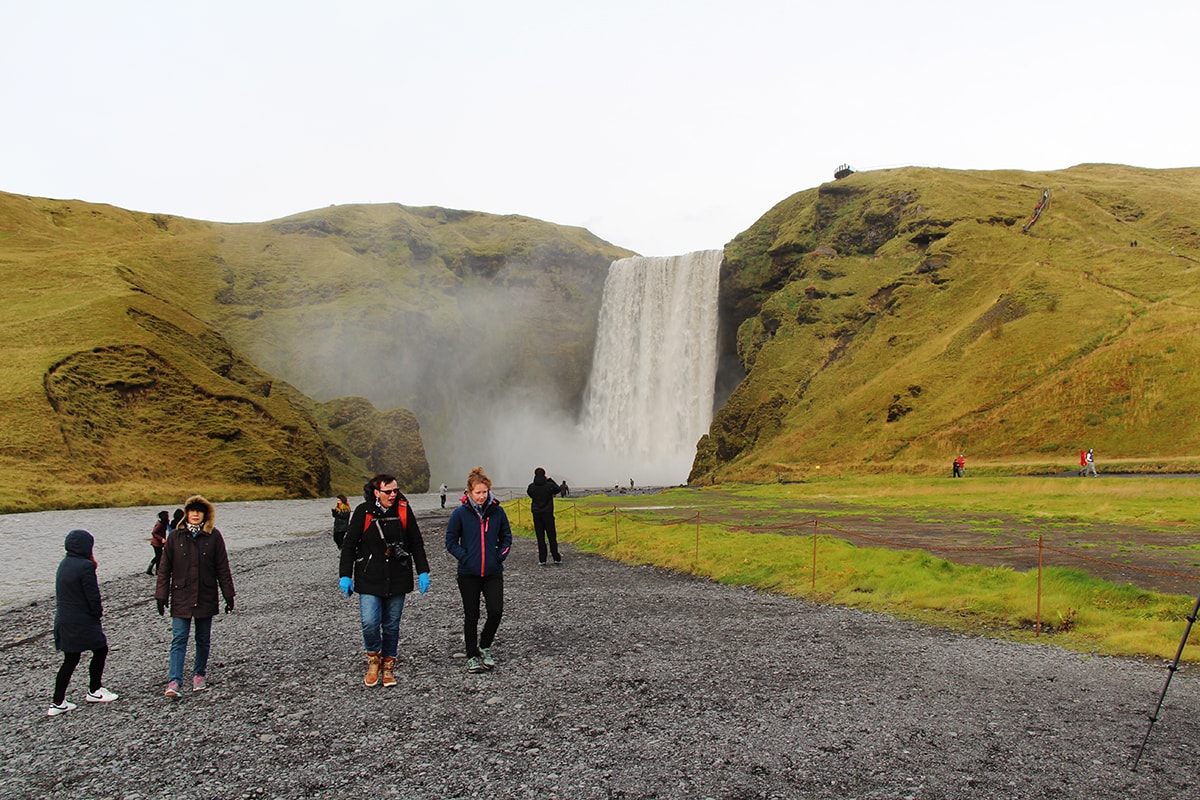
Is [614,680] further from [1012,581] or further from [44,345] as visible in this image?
[44,345]

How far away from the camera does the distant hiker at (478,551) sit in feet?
31.1

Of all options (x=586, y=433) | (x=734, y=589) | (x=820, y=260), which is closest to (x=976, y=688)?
(x=734, y=589)

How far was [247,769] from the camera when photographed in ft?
21.9

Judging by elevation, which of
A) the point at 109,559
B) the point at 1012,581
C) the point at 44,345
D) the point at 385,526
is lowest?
the point at 109,559

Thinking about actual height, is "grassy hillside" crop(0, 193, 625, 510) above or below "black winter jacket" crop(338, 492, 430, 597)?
above

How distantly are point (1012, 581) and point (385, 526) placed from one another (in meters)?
11.4

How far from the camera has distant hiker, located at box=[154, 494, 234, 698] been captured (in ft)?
29.0

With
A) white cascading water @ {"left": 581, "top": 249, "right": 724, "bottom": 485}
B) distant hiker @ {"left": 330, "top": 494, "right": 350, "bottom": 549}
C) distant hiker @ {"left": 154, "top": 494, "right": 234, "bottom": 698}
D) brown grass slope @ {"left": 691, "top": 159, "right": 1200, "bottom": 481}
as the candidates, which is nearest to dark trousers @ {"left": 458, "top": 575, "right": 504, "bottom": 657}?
distant hiker @ {"left": 154, "top": 494, "right": 234, "bottom": 698}

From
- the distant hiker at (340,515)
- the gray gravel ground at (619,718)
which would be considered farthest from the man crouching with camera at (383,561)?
the distant hiker at (340,515)

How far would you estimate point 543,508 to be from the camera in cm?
1964

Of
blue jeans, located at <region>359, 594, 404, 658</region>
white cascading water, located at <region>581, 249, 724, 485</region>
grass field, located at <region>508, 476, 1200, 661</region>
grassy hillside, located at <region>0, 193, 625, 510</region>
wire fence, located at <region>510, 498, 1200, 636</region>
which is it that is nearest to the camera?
blue jeans, located at <region>359, 594, 404, 658</region>

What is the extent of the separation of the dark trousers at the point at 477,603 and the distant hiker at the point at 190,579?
2.85m

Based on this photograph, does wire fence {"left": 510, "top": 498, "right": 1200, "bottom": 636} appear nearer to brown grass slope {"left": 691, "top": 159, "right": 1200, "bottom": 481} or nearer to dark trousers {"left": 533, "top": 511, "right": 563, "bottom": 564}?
dark trousers {"left": 533, "top": 511, "right": 563, "bottom": 564}

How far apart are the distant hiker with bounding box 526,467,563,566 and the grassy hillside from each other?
4543 centimetres
